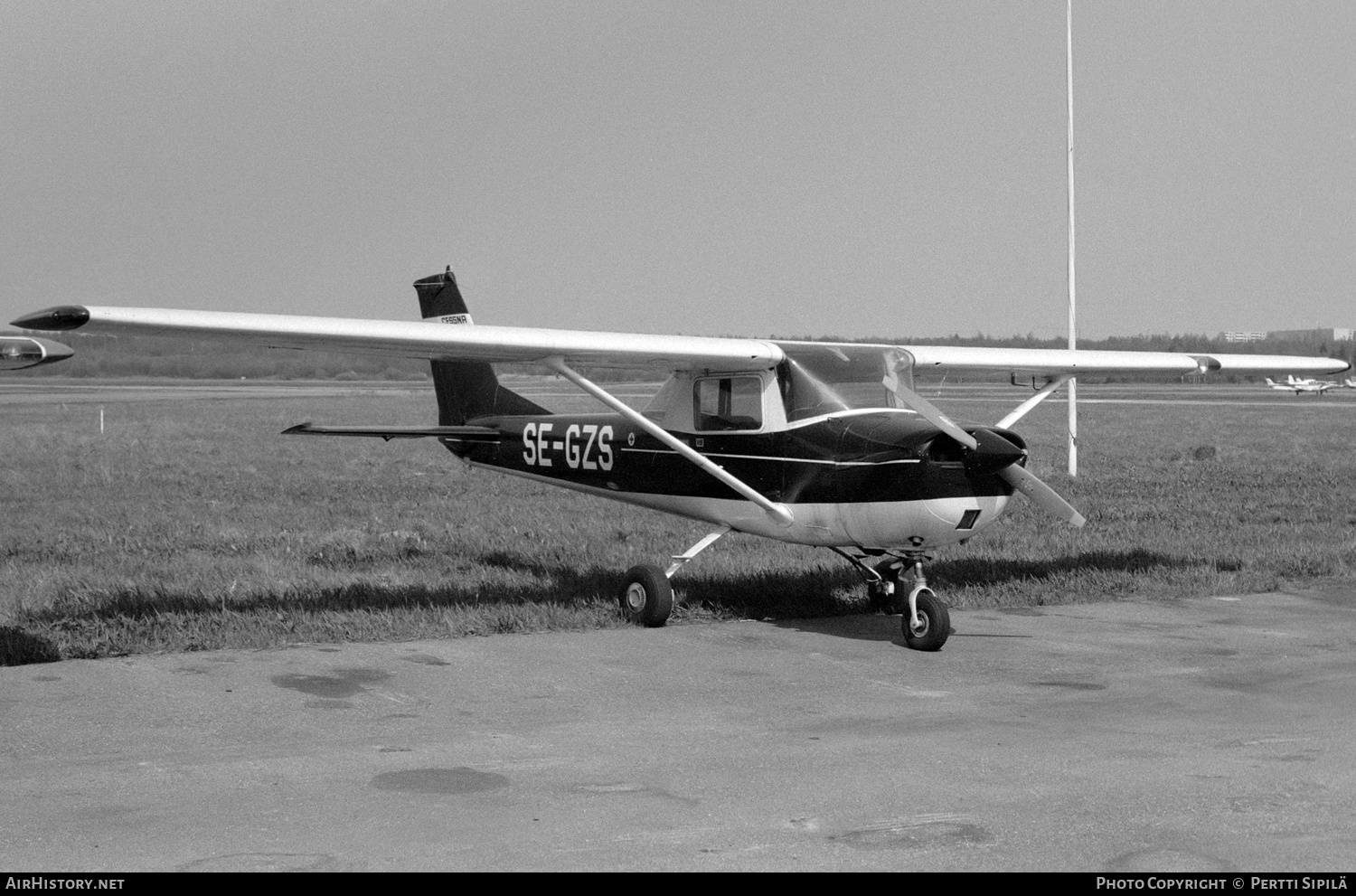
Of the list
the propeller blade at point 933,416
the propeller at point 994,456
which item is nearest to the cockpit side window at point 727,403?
Answer: the propeller blade at point 933,416

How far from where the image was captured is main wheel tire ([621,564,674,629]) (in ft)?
34.8

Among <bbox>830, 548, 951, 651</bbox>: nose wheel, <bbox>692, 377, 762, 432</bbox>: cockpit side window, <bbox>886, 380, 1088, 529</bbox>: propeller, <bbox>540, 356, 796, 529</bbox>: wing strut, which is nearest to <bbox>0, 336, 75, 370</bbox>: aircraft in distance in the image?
<bbox>540, 356, 796, 529</bbox>: wing strut

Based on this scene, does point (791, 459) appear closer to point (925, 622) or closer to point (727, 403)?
point (727, 403)

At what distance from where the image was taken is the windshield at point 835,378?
34.6ft

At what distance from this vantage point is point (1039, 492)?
391 inches

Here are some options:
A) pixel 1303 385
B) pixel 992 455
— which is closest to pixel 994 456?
pixel 992 455

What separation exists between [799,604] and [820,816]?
19.6 ft

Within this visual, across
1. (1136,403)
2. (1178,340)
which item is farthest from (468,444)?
(1178,340)

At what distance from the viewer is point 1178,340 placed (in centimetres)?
10300

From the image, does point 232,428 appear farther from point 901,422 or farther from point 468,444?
point 901,422

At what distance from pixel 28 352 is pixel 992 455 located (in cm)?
694

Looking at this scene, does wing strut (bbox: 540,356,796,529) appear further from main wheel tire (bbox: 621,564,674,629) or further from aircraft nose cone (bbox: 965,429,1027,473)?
aircraft nose cone (bbox: 965,429,1027,473)

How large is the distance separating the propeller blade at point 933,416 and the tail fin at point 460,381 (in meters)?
5.00

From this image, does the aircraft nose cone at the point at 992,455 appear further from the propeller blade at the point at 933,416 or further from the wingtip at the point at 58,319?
the wingtip at the point at 58,319
